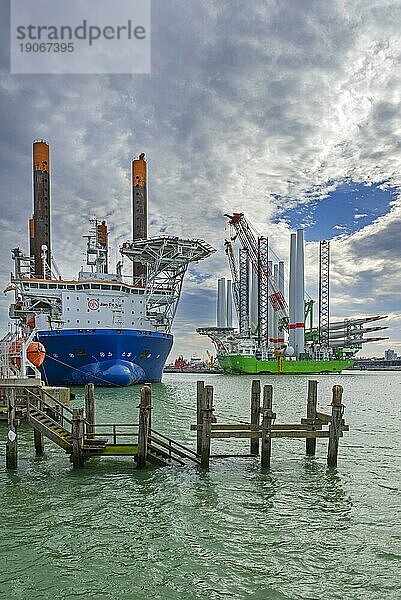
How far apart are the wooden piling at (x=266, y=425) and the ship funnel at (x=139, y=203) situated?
57.5m

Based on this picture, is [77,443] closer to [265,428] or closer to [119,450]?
[119,450]

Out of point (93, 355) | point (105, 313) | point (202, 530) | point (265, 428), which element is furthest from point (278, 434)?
point (105, 313)

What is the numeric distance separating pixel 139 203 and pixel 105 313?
72.3ft

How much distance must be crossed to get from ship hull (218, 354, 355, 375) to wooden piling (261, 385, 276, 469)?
308ft

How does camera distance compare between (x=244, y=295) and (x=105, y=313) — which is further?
(x=244, y=295)

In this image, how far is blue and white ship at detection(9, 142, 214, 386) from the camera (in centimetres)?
5322

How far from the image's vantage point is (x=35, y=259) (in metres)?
72.8

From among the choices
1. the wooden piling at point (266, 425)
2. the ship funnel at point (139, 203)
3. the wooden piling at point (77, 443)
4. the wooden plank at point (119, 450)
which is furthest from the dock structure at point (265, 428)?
the ship funnel at point (139, 203)

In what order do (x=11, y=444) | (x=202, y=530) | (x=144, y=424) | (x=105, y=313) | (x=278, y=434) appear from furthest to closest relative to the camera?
1. (x=105, y=313)
2. (x=278, y=434)
3. (x=11, y=444)
4. (x=144, y=424)
5. (x=202, y=530)

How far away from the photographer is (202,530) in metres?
12.5

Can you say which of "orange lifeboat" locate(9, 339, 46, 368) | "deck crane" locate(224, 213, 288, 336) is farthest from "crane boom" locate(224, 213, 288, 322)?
"orange lifeboat" locate(9, 339, 46, 368)

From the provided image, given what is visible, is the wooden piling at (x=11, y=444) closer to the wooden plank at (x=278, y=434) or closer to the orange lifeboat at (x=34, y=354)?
the wooden plank at (x=278, y=434)

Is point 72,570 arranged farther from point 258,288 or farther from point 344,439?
point 258,288

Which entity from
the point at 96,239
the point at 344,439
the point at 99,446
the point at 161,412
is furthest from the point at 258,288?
the point at 99,446
